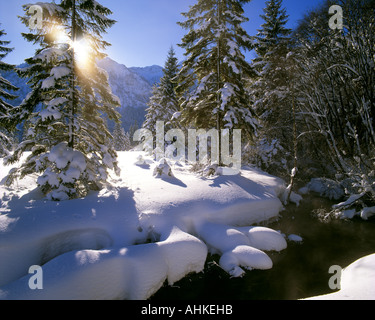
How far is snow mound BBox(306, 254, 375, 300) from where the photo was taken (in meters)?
3.48

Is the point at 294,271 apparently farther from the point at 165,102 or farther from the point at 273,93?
the point at 165,102

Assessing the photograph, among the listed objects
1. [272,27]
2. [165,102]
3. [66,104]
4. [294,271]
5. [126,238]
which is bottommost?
[294,271]

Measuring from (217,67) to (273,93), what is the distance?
6.10m

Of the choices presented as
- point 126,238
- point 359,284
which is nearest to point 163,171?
point 126,238

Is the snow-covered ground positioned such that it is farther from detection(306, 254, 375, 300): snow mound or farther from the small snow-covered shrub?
the small snow-covered shrub

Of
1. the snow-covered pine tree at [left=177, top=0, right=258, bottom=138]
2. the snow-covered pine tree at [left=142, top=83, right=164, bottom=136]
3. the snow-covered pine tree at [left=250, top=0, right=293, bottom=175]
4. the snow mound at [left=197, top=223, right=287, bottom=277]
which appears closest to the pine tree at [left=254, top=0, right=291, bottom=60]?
the snow-covered pine tree at [left=250, top=0, right=293, bottom=175]

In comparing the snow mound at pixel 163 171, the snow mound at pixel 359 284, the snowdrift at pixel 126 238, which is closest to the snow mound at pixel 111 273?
the snowdrift at pixel 126 238

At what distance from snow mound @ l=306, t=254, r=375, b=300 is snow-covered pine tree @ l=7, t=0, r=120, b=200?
25.6ft

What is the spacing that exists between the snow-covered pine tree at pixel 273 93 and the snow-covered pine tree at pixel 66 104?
1174cm

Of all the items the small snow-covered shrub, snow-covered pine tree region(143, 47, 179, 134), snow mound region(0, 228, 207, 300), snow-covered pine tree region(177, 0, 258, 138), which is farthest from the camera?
snow-covered pine tree region(143, 47, 179, 134)

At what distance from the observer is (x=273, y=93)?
14.9m

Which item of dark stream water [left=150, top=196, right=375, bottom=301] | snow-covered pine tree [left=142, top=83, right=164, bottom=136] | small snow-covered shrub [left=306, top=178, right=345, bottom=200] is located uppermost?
snow-covered pine tree [left=142, top=83, right=164, bottom=136]

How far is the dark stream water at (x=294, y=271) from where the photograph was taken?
4957mm
